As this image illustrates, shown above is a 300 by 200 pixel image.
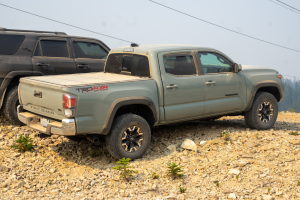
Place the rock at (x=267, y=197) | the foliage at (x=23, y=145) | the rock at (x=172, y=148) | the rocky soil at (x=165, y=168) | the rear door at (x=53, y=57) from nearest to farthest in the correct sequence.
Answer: the rock at (x=267, y=197), the rocky soil at (x=165, y=168), the foliage at (x=23, y=145), the rock at (x=172, y=148), the rear door at (x=53, y=57)

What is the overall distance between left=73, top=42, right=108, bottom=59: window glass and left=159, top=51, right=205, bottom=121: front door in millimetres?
2882

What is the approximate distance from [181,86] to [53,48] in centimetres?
342

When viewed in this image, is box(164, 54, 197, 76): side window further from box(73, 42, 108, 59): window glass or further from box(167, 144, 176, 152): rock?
box(73, 42, 108, 59): window glass

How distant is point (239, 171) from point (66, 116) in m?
2.86

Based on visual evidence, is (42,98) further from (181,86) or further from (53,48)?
(53,48)

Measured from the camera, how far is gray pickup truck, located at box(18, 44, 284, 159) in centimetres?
485

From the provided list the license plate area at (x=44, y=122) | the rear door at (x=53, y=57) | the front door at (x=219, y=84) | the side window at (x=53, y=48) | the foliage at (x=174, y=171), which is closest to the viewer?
the foliage at (x=174, y=171)

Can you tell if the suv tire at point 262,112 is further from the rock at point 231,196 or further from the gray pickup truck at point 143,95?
the rock at point 231,196

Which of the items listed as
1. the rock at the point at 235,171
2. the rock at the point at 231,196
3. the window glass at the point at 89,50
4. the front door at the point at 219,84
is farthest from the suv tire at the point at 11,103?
the rock at the point at 231,196

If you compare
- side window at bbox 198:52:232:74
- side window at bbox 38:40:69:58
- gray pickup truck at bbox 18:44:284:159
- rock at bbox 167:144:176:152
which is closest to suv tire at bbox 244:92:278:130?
gray pickup truck at bbox 18:44:284:159

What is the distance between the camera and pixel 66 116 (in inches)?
185

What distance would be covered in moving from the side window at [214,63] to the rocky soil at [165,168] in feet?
4.44

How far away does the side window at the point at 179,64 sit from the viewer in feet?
19.5

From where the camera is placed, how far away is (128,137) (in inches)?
213
